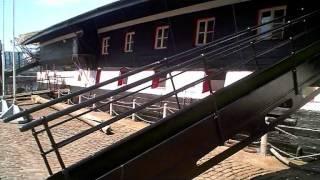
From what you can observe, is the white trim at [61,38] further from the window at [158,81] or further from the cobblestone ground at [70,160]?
the cobblestone ground at [70,160]

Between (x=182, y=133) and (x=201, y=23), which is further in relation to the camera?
(x=201, y=23)

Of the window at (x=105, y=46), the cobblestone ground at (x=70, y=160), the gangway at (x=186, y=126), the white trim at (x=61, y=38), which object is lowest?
the cobblestone ground at (x=70, y=160)

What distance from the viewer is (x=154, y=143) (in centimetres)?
480

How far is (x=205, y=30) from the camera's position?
14141 mm

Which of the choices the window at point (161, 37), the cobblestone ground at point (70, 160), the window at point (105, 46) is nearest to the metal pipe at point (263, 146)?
the cobblestone ground at point (70, 160)

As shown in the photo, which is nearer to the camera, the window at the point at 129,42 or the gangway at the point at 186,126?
the gangway at the point at 186,126

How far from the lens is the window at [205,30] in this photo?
13.9 m

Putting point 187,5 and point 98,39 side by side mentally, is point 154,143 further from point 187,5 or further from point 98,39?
point 98,39

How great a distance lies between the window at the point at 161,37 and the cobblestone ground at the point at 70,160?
181 inches

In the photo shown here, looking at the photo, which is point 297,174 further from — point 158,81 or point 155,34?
point 155,34

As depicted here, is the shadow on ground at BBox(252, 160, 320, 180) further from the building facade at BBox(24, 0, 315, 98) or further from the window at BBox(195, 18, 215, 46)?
the window at BBox(195, 18, 215, 46)

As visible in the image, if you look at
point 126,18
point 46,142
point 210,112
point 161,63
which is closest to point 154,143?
point 210,112

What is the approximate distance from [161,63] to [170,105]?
9.67 m

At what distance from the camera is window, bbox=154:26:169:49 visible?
16406mm
